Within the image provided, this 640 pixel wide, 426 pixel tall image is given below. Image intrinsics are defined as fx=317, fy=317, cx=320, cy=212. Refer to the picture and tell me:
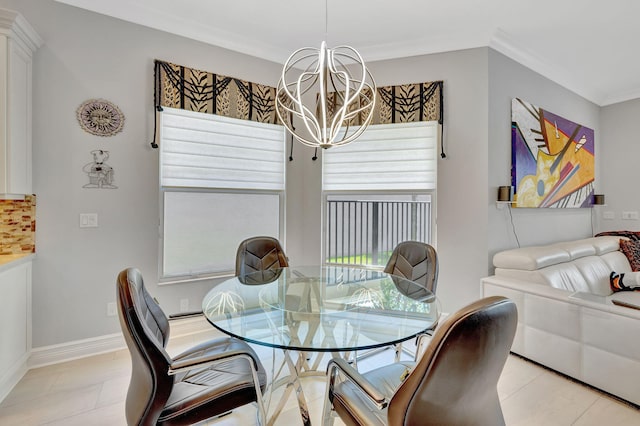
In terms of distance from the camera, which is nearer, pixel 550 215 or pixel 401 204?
pixel 401 204

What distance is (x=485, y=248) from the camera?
3111 mm

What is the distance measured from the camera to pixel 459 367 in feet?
3.15

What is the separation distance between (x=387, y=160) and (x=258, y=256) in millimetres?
1724

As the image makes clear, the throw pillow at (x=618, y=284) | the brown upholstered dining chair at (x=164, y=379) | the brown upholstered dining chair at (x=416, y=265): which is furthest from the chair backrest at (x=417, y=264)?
the throw pillow at (x=618, y=284)

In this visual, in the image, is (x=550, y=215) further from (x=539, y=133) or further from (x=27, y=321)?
(x=27, y=321)

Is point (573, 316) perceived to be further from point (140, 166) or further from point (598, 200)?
point (140, 166)

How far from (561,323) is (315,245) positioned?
2.34 m

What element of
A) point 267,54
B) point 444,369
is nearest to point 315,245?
point 267,54

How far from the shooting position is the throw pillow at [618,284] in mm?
3227

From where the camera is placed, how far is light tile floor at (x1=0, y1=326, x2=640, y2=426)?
1.87 metres

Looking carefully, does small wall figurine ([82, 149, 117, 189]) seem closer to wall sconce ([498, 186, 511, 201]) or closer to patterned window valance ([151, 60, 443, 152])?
patterned window valance ([151, 60, 443, 152])

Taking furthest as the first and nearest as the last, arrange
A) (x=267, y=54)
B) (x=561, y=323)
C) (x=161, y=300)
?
(x=267, y=54) → (x=161, y=300) → (x=561, y=323)

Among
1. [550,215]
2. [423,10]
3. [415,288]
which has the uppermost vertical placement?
[423,10]

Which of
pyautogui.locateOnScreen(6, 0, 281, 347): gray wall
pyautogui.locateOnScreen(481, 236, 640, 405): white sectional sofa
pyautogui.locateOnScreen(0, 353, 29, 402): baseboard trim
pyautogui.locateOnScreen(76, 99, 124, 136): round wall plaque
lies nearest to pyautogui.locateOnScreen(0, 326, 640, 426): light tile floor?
pyautogui.locateOnScreen(0, 353, 29, 402): baseboard trim
